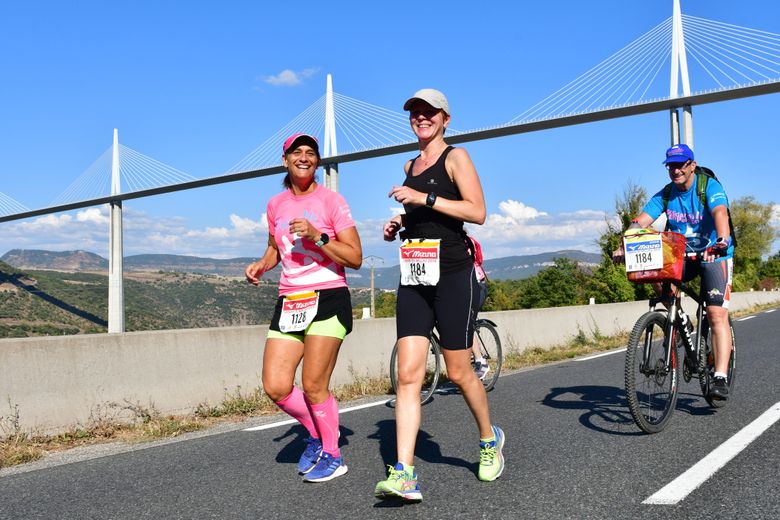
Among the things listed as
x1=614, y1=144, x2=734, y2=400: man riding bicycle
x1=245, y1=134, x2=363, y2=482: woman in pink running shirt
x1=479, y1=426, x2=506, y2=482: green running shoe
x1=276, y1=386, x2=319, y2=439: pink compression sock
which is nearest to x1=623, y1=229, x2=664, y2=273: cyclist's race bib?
x1=614, y1=144, x2=734, y2=400: man riding bicycle

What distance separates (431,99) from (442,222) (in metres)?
0.58

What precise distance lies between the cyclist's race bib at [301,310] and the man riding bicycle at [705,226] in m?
2.43

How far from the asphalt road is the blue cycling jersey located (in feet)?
3.98

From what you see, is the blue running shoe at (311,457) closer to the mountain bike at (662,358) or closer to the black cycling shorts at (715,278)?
the mountain bike at (662,358)

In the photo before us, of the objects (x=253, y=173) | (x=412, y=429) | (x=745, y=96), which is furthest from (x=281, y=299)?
(x=253, y=173)

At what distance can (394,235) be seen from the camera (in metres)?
4.07

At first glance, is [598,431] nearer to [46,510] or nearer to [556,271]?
[46,510]

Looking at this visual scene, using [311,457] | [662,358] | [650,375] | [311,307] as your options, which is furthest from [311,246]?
[662,358]

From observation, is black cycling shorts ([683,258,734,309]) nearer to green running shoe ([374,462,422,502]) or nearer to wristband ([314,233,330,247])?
wristband ([314,233,330,247])

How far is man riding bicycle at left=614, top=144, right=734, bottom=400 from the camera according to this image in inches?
Result: 218

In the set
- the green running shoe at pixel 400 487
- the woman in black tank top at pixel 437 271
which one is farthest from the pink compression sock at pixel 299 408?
the green running shoe at pixel 400 487

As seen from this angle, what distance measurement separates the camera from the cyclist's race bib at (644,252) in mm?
5098

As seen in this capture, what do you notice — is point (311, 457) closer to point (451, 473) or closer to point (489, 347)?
point (451, 473)

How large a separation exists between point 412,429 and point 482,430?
0.43 metres
